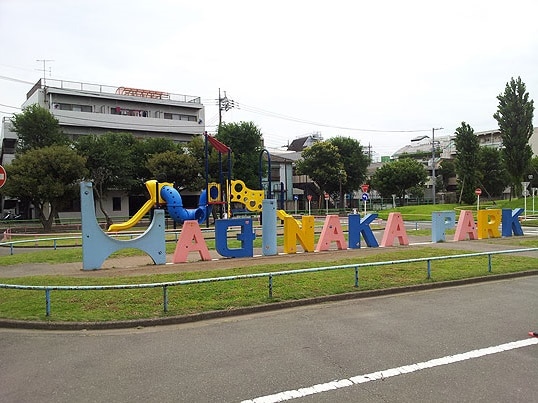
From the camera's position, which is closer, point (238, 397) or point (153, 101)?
point (238, 397)

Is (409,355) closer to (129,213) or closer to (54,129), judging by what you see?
(54,129)

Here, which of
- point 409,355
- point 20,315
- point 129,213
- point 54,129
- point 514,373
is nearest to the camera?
point 514,373

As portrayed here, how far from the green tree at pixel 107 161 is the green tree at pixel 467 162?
38.8 meters

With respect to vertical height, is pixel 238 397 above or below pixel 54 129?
below

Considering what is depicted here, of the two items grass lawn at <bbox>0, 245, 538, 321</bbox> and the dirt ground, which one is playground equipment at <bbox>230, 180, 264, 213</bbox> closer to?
the dirt ground

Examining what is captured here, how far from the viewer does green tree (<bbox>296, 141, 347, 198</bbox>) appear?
60469mm

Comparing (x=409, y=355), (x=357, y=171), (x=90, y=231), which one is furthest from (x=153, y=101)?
(x=409, y=355)

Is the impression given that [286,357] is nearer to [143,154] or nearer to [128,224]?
[128,224]

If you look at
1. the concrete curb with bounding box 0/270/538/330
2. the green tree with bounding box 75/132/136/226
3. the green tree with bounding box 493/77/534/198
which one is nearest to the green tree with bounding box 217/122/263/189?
the green tree with bounding box 75/132/136/226

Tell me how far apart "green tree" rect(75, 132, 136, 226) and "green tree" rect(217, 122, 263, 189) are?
36.6 feet

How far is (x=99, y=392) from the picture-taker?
4910 mm

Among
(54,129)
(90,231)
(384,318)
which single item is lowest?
(384,318)

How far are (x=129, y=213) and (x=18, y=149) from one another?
1384 centimetres

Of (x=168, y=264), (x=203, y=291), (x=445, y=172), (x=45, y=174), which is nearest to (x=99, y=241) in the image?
(x=168, y=264)
